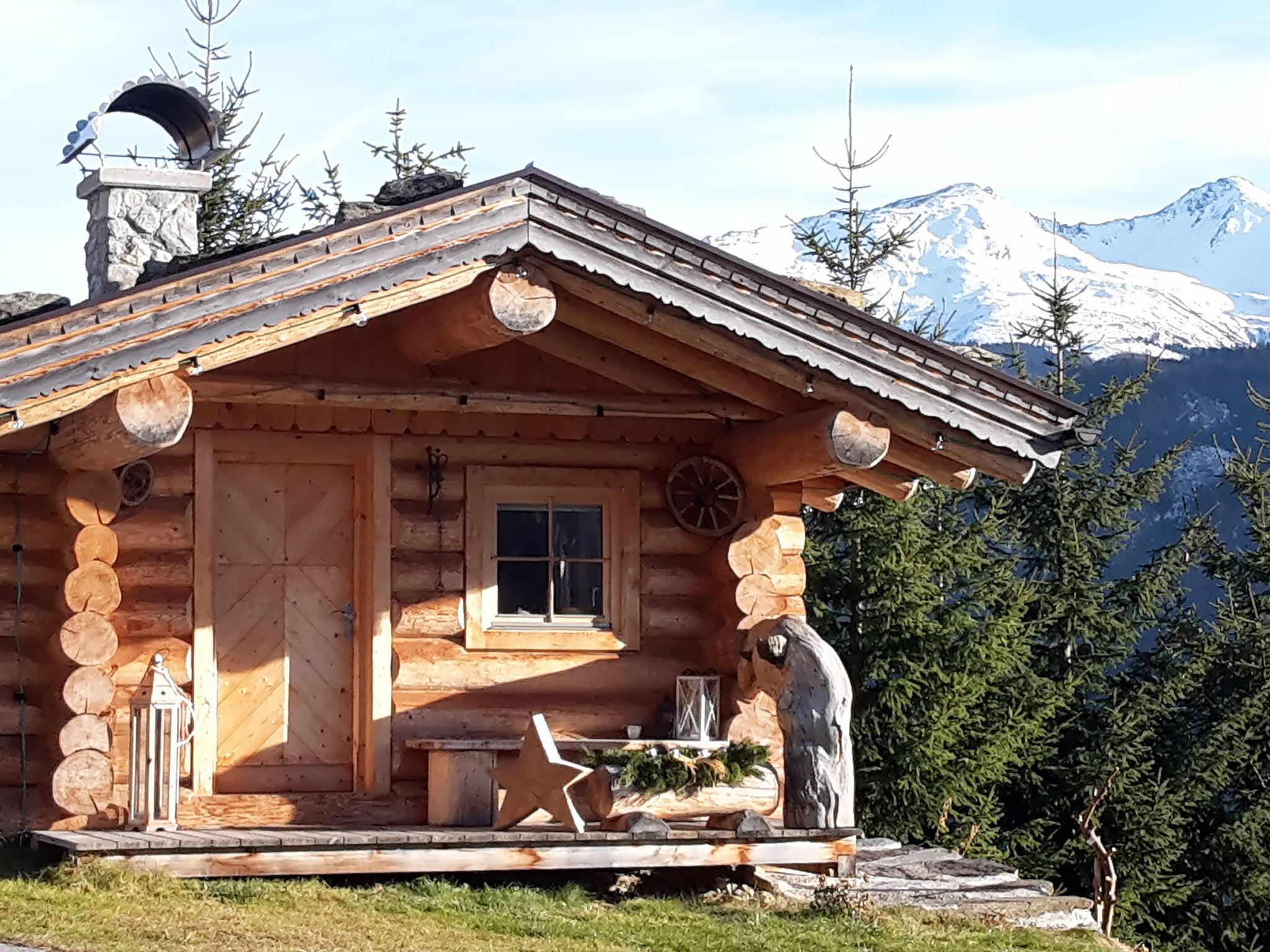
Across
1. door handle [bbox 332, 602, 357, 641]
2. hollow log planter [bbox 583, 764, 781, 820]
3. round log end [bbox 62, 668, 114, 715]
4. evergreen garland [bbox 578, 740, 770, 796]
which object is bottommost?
hollow log planter [bbox 583, 764, 781, 820]

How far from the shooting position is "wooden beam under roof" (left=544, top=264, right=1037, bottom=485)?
12266mm

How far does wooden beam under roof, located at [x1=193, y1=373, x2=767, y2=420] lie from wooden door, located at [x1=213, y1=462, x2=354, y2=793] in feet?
2.34

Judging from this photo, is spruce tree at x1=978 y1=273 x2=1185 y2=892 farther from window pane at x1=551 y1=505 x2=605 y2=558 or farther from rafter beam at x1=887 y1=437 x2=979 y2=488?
window pane at x1=551 y1=505 x2=605 y2=558

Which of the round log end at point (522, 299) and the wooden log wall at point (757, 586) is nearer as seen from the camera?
the round log end at point (522, 299)

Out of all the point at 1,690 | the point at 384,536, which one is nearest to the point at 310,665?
the point at 384,536

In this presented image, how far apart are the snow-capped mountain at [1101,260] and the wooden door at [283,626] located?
75698mm

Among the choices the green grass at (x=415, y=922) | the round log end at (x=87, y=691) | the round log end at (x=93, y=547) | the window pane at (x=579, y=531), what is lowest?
the green grass at (x=415, y=922)

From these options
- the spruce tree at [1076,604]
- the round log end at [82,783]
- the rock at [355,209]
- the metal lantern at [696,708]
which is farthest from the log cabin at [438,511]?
the spruce tree at [1076,604]

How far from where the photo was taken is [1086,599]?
69.2 feet

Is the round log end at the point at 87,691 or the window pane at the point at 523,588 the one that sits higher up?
the window pane at the point at 523,588

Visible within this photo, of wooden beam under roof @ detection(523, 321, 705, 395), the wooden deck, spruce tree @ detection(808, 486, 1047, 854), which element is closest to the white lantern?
the wooden deck

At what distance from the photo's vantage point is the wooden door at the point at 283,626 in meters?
12.9

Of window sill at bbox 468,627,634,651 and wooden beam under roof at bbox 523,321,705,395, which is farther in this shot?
window sill at bbox 468,627,634,651

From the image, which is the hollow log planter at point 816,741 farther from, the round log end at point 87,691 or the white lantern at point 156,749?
the round log end at point 87,691
